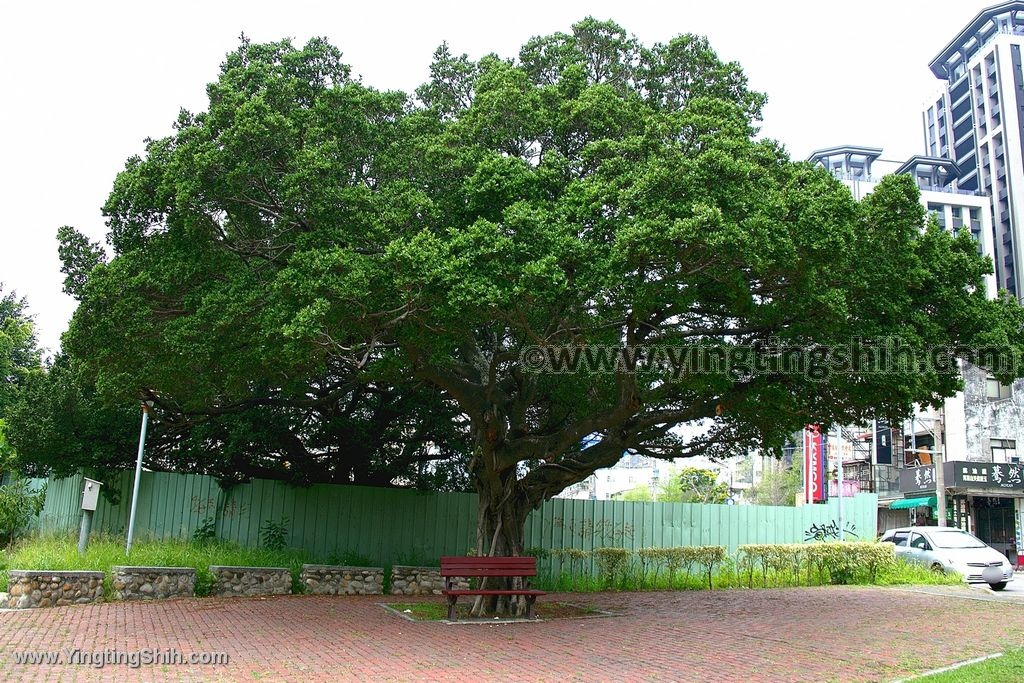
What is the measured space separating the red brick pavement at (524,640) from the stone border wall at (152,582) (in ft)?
1.65

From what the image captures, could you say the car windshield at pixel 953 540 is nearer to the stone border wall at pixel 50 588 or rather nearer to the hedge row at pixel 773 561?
the hedge row at pixel 773 561

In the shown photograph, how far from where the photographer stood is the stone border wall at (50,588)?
1223cm

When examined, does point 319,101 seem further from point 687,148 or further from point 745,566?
point 745,566

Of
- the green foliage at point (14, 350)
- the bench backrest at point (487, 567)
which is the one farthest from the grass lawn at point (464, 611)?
the green foliage at point (14, 350)

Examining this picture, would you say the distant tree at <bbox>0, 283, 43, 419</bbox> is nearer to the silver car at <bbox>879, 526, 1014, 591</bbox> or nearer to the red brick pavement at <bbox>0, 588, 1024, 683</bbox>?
the red brick pavement at <bbox>0, 588, 1024, 683</bbox>

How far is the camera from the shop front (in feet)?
113

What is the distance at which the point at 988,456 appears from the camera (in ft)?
123

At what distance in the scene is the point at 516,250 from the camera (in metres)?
10.0

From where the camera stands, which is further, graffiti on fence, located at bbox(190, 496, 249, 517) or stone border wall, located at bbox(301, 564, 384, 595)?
graffiti on fence, located at bbox(190, 496, 249, 517)

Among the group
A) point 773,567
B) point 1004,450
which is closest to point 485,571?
point 773,567

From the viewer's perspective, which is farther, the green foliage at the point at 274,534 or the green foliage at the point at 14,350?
the green foliage at the point at 14,350

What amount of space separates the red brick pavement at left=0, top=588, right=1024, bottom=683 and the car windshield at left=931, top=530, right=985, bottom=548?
6.61m

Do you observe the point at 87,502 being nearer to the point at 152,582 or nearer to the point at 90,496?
the point at 90,496

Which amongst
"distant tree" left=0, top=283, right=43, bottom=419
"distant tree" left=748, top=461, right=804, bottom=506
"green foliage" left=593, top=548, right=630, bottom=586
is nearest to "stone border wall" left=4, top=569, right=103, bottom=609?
"green foliage" left=593, top=548, right=630, bottom=586
